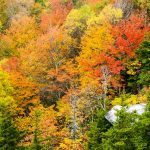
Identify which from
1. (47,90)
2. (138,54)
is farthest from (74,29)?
(138,54)

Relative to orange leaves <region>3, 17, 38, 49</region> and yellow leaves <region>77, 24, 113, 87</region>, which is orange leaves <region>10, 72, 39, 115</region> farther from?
orange leaves <region>3, 17, 38, 49</region>

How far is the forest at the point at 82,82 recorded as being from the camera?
4303cm

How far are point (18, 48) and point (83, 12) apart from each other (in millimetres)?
16337

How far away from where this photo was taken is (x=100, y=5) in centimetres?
7038

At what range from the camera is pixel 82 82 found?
55844 mm

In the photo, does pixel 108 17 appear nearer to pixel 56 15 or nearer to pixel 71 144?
pixel 56 15

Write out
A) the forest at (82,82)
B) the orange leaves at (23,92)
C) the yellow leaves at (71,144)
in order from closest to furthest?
the forest at (82,82)
the yellow leaves at (71,144)
the orange leaves at (23,92)

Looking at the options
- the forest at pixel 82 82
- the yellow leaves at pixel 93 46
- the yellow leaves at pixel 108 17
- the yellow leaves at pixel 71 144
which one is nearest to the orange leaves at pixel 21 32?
the forest at pixel 82 82

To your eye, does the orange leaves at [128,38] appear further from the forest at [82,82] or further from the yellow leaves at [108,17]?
the yellow leaves at [108,17]

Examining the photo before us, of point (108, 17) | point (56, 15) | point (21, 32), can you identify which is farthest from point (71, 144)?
point (56, 15)

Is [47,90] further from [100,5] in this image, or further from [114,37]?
[100,5]

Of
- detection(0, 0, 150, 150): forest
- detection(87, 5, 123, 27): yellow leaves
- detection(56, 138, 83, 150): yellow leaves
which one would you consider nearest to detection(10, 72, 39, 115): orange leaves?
detection(0, 0, 150, 150): forest

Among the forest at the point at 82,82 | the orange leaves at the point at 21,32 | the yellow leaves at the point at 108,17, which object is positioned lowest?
the forest at the point at 82,82

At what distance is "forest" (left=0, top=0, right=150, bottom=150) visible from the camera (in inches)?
1694
